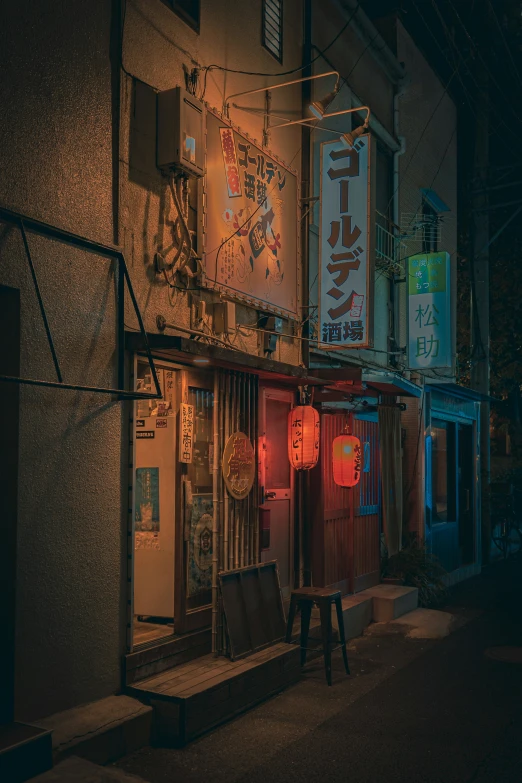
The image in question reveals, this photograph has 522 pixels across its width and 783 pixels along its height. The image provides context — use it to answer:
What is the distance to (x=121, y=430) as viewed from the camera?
7.82 meters

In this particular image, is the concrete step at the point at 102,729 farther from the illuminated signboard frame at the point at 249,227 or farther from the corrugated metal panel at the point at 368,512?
the corrugated metal panel at the point at 368,512

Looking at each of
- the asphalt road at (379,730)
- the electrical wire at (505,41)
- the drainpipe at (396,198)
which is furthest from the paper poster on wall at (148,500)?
the electrical wire at (505,41)

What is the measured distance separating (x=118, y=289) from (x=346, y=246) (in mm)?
4379

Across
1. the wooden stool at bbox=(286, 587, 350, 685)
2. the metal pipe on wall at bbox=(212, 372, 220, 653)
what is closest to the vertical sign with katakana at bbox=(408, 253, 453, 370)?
the wooden stool at bbox=(286, 587, 350, 685)

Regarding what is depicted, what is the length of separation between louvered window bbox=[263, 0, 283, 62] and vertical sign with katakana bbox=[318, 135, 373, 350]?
1.92 meters

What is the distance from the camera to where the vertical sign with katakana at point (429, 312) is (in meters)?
15.7

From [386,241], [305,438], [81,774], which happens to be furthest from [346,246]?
[81,774]

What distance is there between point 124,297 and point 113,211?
3.09 feet

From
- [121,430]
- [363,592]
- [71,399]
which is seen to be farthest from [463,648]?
[71,399]

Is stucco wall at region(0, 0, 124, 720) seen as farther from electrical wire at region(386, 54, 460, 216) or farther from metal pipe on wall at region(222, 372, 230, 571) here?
electrical wire at region(386, 54, 460, 216)

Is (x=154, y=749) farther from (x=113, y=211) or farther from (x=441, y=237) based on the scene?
(x=441, y=237)

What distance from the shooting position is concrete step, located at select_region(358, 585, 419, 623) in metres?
12.8

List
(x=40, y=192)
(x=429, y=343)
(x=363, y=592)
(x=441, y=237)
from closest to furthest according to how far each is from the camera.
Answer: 1. (x=40, y=192)
2. (x=363, y=592)
3. (x=429, y=343)
4. (x=441, y=237)

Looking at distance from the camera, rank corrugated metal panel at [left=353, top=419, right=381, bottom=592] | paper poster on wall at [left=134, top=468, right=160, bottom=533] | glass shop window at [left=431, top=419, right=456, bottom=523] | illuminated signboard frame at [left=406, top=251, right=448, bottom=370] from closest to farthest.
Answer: paper poster on wall at [left=134, top=468, right=160, bottom=533], corrugated metal panel at [left=353, top=419, right=381, bottom=592], illuminated signboard frame at [left=406, top=251, right=448, bottom=370], glass shop window at [left=431, top=419, right=456, bottom=523]
